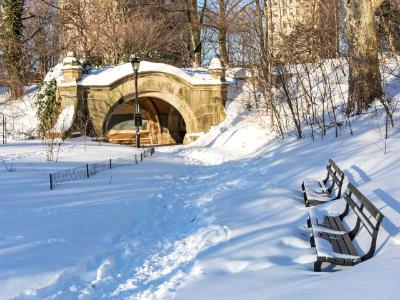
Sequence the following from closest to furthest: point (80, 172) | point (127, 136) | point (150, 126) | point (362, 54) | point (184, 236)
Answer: point (184, 236), point (80, 172), point (362, 54), point (150, 126), point (127, 136)

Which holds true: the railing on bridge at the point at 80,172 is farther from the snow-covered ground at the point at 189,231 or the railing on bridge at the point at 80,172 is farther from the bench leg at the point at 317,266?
the bench leg at the point at 317,266

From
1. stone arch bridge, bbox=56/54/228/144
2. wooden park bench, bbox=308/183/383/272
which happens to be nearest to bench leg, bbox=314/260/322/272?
wooden park bench, bbox=308/183/383/272

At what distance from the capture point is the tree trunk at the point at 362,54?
11227 millimetres

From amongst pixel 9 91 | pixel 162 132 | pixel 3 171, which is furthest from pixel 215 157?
pixel 9 91

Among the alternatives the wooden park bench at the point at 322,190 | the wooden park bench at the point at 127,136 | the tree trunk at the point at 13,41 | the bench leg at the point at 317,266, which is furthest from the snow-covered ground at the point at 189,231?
the wooden park bench at the point at 127,136

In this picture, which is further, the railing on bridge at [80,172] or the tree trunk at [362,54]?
the tree trunk at [362,54]

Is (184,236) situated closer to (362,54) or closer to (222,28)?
(362,54)

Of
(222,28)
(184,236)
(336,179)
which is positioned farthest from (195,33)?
(184,236)

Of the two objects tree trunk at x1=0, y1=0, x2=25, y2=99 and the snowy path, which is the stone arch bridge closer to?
tree trunk at x1=0, y1=0, x2=25, y2=99

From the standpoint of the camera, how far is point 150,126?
28.0 m

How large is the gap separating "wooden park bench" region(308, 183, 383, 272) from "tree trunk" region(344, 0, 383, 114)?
6.34 meters

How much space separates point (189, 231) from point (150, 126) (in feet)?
73.8

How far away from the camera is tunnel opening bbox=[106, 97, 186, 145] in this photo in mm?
27625

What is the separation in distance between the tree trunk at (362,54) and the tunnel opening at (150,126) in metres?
16.7
